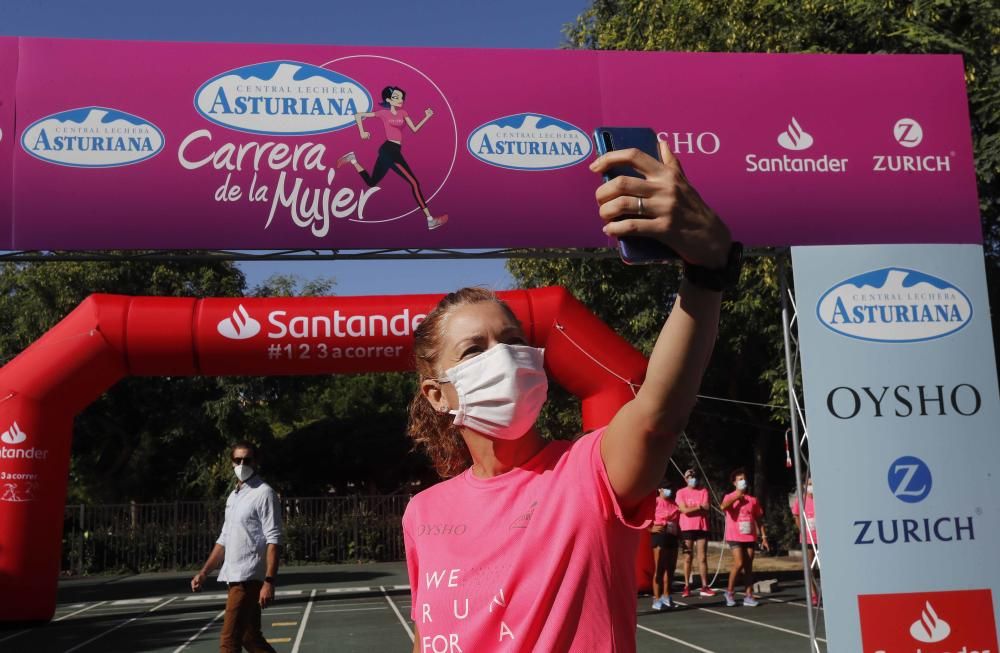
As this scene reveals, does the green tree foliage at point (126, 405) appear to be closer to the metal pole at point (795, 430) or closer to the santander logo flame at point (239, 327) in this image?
the santander logo flame at point (239, 327)

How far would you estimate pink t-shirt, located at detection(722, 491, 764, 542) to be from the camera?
12.1m

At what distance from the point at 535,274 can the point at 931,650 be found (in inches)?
617

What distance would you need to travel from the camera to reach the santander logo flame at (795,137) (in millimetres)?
7520

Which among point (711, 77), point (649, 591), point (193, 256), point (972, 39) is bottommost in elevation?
point (649, 591)

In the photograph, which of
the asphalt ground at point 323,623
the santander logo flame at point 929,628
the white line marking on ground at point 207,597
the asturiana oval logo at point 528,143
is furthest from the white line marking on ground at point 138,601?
the santander logo flame at point 929,628

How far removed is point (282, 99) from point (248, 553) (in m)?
3.40

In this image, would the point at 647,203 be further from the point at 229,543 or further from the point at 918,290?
the point at 229,543

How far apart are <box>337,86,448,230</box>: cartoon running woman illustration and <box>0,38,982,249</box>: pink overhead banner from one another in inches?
0.6

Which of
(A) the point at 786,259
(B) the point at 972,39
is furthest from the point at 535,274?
(A) the point at 786,259

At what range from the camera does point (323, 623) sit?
11508 mm

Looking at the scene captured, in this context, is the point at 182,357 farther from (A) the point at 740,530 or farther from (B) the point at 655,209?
(B) the point at 655,209

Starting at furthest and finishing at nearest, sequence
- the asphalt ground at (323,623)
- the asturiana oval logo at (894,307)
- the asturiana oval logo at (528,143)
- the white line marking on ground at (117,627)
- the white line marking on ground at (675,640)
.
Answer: the white line marking on ground at (117,627) < the asphalt ground at (323,623) < the white line marking on ground at (675,640) < the asturiana oval logo at (528,143) < the asturiana oval logo at (894,307)

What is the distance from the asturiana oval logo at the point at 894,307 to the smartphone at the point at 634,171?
18.4 ft

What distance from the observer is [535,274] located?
21.5 m
